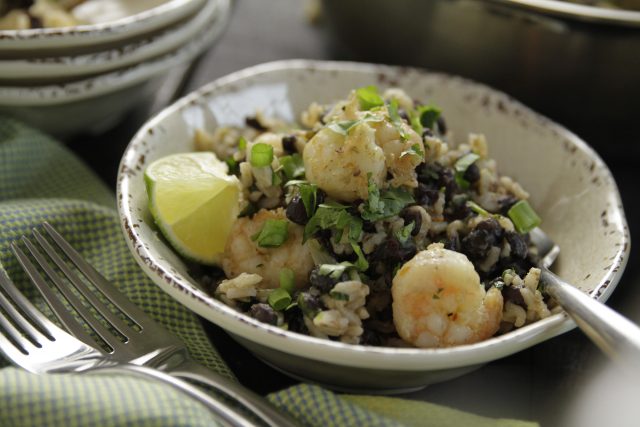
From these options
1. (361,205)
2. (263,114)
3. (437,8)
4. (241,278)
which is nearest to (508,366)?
(361,205)

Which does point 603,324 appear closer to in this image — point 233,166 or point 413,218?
point 413,218

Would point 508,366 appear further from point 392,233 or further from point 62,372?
point 62,372

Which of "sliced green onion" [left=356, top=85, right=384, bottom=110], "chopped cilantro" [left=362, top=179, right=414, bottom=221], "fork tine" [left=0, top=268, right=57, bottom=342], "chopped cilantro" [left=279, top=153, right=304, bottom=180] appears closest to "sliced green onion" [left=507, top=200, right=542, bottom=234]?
"chopped cilantro" [left=362, top=179, right=414, bottom=221]

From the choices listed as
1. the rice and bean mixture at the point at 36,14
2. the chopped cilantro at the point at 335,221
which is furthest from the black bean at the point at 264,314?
the rice and bean mixture at the point at 36,14

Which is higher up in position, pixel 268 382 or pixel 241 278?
pixel 241 278

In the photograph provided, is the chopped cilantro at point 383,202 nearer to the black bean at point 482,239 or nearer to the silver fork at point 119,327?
the black bean at point 482,239

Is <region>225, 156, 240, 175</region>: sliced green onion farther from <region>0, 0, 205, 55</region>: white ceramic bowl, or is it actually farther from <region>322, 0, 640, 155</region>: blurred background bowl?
<region>322, 0, 640, 155</region>: blurred background bowl
